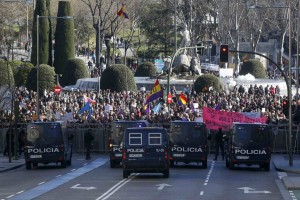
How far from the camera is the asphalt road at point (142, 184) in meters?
32.7

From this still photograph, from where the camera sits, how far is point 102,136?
58.3 metres

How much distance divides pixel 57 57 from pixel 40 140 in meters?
51.1

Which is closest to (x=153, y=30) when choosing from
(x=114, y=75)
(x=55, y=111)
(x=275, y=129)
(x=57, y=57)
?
(x=57, y=57)

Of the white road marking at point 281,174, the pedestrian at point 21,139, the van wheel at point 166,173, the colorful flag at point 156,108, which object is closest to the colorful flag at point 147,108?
the colorful flag at point 156,108

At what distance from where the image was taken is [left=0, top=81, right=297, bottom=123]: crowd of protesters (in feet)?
195

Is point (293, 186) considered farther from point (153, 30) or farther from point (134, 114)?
point (153, 30)

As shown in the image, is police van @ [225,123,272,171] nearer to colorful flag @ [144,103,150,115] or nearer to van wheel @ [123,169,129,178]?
van wheel @ [123,169,129,178]

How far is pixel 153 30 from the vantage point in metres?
121

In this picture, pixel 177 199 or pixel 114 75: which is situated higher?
pixel 114 75

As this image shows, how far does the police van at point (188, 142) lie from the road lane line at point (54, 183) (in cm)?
374

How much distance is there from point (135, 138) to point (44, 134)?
755 centimetres

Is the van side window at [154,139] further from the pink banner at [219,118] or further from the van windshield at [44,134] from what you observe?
the pink banner at [219,118]

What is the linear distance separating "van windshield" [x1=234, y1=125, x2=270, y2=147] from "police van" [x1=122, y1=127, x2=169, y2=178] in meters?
6.26

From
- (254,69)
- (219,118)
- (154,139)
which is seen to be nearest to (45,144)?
(154,139)
